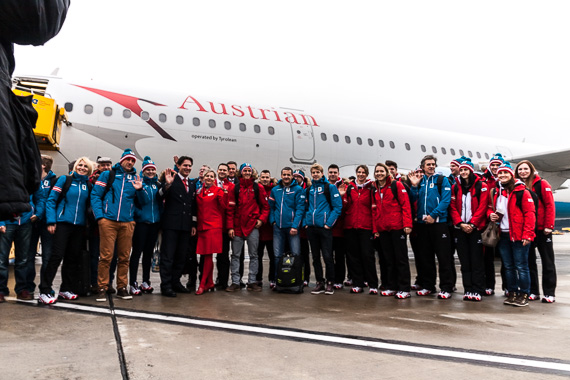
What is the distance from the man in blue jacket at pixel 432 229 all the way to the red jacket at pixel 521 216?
2.60 ft

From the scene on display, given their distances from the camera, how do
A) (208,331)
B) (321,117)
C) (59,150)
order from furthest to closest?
(321,117) → (59,150) → (208,331)

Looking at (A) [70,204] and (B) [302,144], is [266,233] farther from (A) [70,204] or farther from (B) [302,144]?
(B) [302,144]

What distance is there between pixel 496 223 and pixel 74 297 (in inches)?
204

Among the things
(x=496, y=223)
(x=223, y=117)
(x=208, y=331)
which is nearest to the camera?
(x=208, y=331)

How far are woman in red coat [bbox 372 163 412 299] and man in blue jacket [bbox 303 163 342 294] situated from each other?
0.58 metres

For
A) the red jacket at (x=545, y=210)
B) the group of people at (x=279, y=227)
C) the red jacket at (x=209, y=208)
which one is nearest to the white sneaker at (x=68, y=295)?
the group of people at (x=279, y=227)

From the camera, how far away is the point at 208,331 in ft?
13.5

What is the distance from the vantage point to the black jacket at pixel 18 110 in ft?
4.49

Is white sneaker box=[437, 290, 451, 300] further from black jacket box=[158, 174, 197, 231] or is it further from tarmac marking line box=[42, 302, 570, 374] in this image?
black jacket box=[158, 174, 197, 231]

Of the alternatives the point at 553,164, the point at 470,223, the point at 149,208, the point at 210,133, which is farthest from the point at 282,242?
the point at 553,164

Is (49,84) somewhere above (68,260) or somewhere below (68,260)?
above

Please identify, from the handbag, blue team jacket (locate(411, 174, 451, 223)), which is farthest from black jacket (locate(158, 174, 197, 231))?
the handbag

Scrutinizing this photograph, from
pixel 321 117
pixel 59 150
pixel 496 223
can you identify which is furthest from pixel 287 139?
pixel 496 223

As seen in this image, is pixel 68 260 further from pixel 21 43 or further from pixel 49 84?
pixel 49 84
